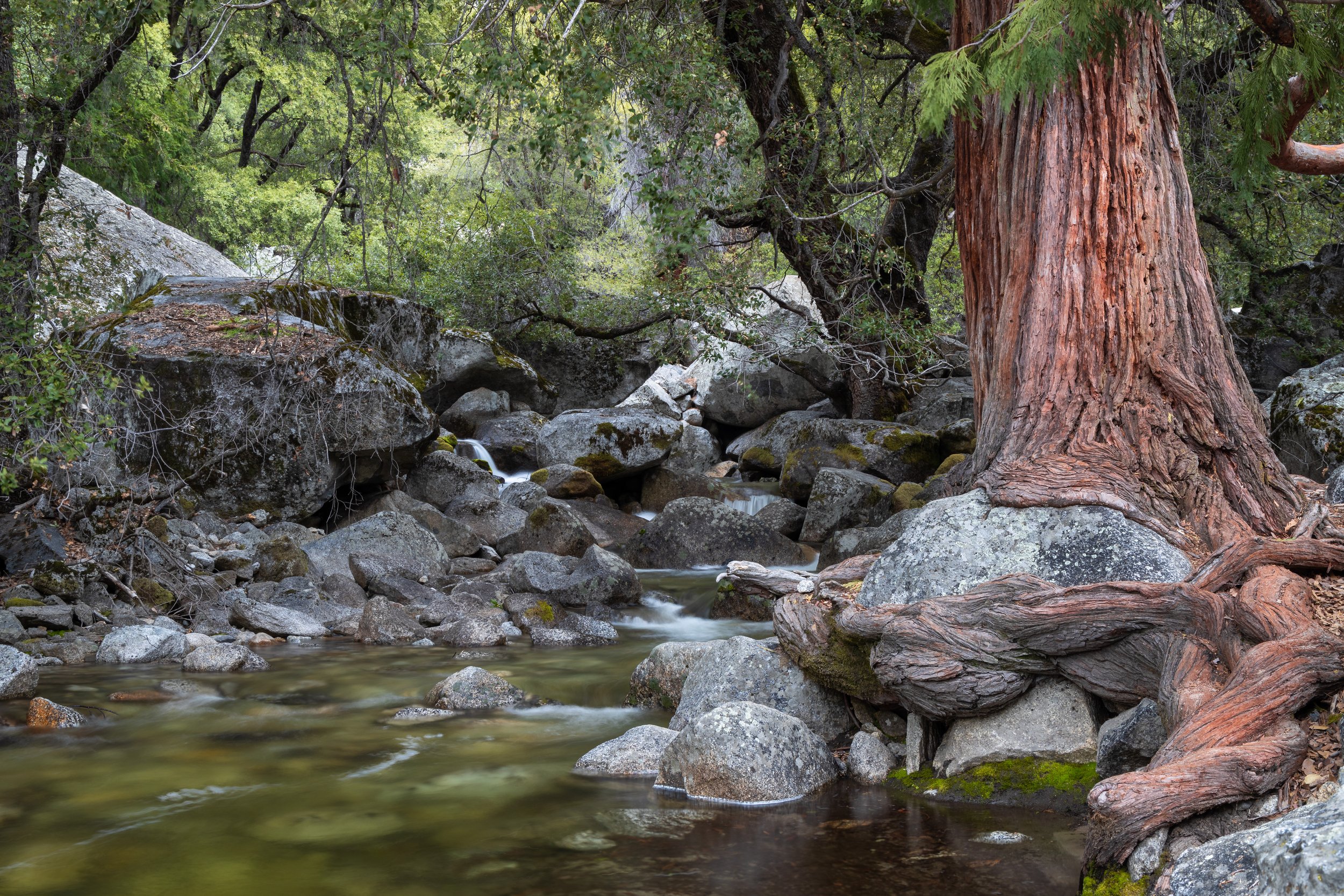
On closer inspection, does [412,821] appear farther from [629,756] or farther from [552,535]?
[552,535]

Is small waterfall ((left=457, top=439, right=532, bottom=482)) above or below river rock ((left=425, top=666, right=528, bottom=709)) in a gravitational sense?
above

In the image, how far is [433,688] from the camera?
23.9 feet

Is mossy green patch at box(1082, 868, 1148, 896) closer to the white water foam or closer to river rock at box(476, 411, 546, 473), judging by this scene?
the white water foam

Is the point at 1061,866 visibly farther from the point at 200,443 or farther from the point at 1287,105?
the point at 200,443

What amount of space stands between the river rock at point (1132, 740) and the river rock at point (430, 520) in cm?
900

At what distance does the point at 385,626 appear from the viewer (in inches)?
363

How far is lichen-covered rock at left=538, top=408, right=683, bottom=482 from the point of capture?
1570cm

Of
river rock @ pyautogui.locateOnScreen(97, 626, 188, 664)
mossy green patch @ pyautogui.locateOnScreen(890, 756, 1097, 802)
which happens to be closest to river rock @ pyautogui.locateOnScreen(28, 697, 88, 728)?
river rock @ pyautogui.locateOnScreen(97, 626, 188, 664)

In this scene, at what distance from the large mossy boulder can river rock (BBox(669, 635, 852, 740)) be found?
20.8 ft

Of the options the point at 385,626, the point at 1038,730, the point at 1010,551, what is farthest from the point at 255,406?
the point at 1038,730

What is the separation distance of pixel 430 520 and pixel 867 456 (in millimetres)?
6454

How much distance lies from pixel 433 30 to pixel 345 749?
355 inches

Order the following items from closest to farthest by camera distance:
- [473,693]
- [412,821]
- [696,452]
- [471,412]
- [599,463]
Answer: [412,821], [473,693], [599,463], [471,412], [696,452]

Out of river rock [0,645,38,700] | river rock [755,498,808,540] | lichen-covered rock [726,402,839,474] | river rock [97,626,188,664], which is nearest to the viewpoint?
river rock [0,645,38,700]
